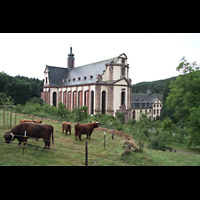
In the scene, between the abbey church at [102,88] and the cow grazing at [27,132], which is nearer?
the cow grazing at [27,132]

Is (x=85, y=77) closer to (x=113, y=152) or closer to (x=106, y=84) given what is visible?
(x=106, y=84)

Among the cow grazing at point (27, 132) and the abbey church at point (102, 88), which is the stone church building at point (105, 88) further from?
the cow grazing at point (27, 132)

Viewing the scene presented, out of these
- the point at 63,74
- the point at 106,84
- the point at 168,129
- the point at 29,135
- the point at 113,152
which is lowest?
the point at 168,129

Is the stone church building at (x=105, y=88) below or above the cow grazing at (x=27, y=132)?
above

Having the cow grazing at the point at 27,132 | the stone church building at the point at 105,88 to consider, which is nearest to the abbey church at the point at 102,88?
the stone church building at the point at 105,88

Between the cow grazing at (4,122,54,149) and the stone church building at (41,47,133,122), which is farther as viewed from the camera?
the stone church building at (41,47,133,122)

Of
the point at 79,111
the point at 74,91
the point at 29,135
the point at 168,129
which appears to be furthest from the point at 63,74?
the point at 29,135

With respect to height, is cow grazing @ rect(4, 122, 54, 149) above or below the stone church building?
below

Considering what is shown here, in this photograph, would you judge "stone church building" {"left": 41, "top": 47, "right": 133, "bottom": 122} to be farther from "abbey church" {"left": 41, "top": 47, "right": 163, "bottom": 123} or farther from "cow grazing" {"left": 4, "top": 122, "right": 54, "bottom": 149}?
"cow grazing" {"left": 4, "top": 122, "right": 54, "bottom": 149}

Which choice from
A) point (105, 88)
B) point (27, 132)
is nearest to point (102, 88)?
point (105, 88)

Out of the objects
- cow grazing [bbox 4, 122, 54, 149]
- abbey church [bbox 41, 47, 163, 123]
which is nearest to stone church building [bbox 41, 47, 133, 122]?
abbey church [bbox 41, 47, 163, 123]

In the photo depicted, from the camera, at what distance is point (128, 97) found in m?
32.6

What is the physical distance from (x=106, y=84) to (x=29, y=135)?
2346 cm

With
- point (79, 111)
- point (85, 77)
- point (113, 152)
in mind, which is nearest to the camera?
point (113, 152)
